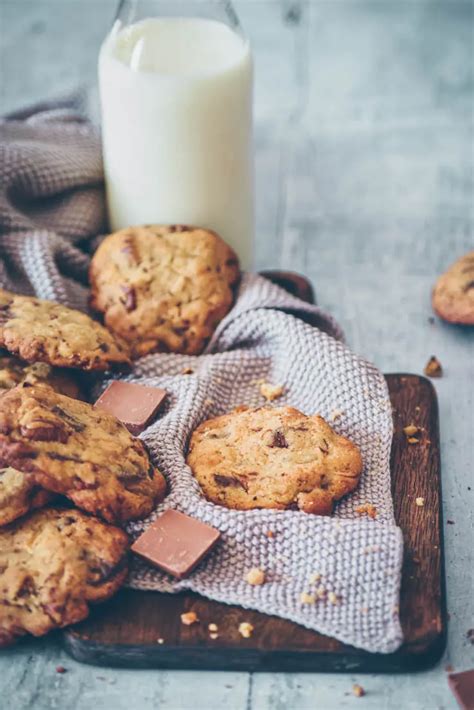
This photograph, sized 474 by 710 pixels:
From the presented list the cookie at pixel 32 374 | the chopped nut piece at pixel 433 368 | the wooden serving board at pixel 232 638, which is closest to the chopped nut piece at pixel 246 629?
the wooden serving board at pixel 232 638

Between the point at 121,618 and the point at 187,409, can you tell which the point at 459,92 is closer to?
the point at 187,409

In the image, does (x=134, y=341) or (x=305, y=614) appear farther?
(x=134, y=341)

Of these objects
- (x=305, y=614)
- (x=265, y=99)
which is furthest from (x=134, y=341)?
(x=265, y=99)

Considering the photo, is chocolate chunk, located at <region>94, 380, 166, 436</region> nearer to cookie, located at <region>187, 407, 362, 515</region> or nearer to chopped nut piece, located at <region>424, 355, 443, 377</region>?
cookie, located at <region>187, 407, 362, 515</region>

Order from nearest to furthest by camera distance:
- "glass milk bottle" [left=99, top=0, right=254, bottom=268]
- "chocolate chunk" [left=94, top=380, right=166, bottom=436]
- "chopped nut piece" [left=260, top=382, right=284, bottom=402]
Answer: "chocolate chunk" [left=94, top=380, right=166, bottom=436] < "chopped nut piece" [left=260, top=382, right=284, bottom=402] < "glass milk bottle" [left=99, top=0, right=254, bottom=268]

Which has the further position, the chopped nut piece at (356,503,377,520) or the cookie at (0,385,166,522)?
the chopped nut piece at (356,503,377,520)

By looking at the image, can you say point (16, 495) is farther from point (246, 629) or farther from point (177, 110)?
point (177, 110)

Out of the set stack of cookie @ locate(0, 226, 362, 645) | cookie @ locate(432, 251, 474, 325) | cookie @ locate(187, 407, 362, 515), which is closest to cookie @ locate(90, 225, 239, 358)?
stack of cookie @ locate(0, 226, 362, 645)
